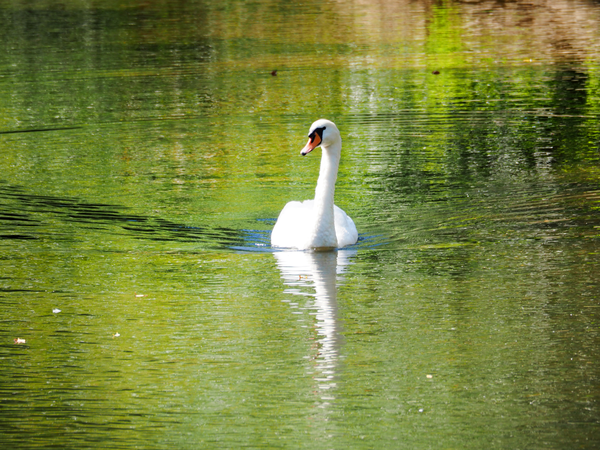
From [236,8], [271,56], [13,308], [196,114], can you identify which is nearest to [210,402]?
[13,308]

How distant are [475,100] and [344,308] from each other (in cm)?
1084

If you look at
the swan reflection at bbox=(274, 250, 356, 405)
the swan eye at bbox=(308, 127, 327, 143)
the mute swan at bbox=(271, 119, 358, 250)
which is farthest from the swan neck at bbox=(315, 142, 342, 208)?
the swan reflection at bbox=(274, 250, 356, 405)

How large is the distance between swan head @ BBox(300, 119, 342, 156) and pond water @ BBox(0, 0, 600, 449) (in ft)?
3.39

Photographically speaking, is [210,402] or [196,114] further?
[196,114]

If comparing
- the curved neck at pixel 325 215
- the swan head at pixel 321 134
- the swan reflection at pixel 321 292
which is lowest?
the swan reflection at pixel 321 292

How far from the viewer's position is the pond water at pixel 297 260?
635cm

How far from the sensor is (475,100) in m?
18.5

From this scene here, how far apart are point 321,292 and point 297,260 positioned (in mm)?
1254

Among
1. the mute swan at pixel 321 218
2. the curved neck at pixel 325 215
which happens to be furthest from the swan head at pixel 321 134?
the curved neck at pixel 325 215

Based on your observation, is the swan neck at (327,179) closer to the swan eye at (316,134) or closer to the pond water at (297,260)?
the swan eye at (316,134)

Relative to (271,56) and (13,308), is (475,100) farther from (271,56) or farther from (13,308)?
(13,308)

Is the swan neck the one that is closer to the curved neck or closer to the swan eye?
the curved neck

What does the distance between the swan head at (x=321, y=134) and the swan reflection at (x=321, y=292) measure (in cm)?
108

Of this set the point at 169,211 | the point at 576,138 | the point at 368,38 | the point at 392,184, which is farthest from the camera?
the point at 368,38
